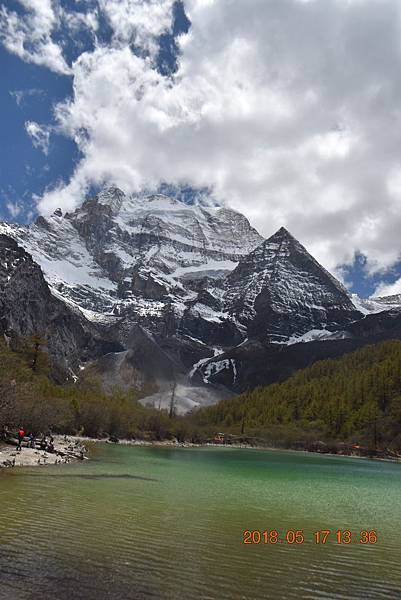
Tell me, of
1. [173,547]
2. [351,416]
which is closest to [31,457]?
[173,547]

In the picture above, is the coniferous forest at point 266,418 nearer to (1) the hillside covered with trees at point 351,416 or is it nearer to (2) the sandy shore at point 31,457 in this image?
(1) the hillside covered with trees at point 351,416

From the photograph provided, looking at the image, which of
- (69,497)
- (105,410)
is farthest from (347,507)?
(105,410)

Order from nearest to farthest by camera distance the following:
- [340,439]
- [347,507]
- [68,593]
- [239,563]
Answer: [68,593] < [239,563] < [347,507] < [340,439]

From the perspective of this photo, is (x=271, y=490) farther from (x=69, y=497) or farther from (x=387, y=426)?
(x=387, y=426)

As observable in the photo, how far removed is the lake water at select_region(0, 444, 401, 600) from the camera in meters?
13.8

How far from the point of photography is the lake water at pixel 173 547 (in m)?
13.8

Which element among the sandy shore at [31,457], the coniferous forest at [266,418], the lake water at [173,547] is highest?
the coniferous forest at [266,418]

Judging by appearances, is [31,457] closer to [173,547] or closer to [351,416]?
[173,547]

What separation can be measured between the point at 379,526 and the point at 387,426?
Result: 13239 centimetres

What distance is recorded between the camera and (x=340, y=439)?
531 ft
